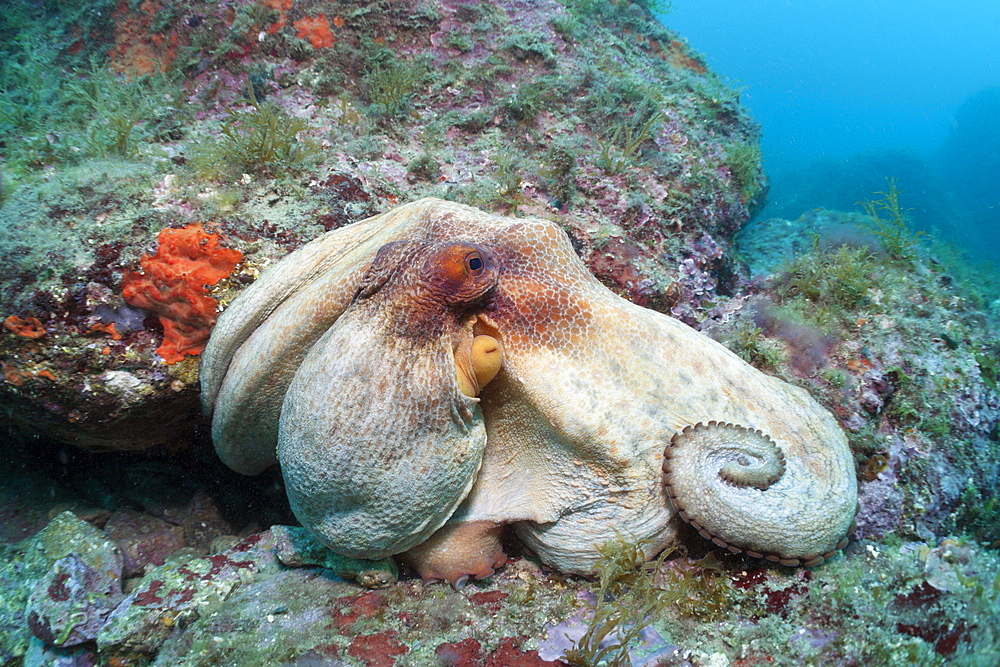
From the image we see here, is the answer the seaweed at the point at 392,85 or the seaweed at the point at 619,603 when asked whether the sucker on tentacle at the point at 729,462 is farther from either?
the seaweed at the point at 392,85

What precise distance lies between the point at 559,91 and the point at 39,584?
6.41 meters

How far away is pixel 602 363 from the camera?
268 centimetres

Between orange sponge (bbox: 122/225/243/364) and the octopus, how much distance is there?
1.94 feet

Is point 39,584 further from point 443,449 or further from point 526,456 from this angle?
point 526,456

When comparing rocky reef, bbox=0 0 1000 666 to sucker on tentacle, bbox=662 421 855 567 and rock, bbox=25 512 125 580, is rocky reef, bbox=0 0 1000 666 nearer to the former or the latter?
rock, bbox=25 512 125 580

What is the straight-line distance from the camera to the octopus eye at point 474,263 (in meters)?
2.52

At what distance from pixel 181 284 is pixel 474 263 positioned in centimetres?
232

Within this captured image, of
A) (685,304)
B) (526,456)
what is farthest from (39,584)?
(685,304)

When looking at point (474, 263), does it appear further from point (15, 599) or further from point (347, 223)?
point (15, 599)

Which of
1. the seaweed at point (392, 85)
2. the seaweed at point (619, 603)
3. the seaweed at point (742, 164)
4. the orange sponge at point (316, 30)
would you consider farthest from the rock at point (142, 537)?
the seaweed at point (742, 164)

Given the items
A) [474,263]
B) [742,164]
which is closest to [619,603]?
[474,263]

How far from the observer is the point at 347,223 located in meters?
4.05

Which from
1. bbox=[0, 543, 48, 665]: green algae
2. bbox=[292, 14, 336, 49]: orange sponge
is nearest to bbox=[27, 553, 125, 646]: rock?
bbox=[0, 543, 48, 665]: green algae

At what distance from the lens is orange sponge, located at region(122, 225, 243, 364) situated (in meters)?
3.46
